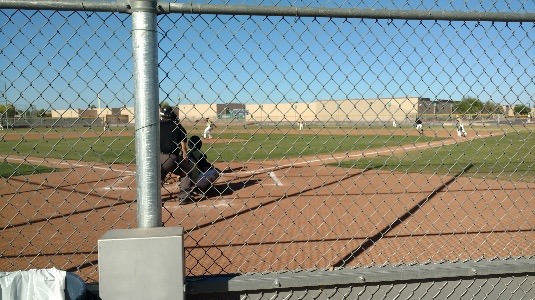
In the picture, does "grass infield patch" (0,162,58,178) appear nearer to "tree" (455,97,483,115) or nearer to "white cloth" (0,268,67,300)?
"white cloth" (0,268,67,300)

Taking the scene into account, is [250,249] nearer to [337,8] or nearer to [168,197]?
[337,8]

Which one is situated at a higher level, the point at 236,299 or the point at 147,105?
the point at 147,105

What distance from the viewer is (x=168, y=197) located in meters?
7.84

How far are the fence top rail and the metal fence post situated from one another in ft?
0.18

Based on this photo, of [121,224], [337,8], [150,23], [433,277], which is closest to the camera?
[150,23]

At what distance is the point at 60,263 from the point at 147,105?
2904 millimetres

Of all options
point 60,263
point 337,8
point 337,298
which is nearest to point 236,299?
point 337,298

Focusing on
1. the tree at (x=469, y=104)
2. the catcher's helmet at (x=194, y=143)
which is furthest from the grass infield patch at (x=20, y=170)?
the tree at (x=469, y=104)

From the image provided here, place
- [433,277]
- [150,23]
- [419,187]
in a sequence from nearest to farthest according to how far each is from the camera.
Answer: [150,23] → [433,277] → [419,187]

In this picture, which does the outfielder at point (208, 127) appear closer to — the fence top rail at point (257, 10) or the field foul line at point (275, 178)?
the fence top rail at point (257, 10)

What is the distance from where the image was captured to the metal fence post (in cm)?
209

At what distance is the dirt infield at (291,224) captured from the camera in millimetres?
4387

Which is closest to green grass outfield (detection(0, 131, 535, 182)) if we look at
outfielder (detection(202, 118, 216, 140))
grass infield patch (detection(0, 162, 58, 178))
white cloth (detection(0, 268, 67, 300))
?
grass infield patch (detection(0, 162, 58, 178))

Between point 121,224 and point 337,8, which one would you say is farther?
point 121,224
